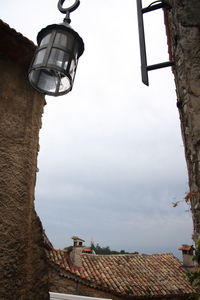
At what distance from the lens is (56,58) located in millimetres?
2053

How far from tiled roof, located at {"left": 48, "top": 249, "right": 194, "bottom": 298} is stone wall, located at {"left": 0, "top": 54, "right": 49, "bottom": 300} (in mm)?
8644

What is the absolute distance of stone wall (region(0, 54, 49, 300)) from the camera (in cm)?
217

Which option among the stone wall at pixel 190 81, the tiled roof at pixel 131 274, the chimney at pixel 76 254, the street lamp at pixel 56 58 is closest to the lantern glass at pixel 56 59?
the street lamp at pixel 56 58

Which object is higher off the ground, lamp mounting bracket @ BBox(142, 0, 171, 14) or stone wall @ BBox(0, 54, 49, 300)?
lamp mounting bracket @ BBox(142, 0, 171, 14)

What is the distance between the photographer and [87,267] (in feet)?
40.0

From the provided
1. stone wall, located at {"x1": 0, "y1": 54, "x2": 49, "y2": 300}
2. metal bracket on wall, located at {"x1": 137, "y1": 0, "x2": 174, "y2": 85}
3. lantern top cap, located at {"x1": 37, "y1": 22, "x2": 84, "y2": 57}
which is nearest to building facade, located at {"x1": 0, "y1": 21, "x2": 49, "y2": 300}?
stone wall, located at {"x1": 0, "y1": 54, "x2": 49, "y2": 300}

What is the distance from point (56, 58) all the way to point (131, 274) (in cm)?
1289

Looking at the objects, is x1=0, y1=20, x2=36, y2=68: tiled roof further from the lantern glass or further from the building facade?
the lantern glass

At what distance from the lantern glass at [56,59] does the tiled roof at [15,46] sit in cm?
64

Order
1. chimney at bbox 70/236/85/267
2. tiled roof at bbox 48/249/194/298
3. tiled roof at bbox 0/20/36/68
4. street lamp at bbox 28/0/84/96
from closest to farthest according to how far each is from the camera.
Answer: street lamp at bbox 28/0/84/96, tiled roof at bbox 0/20/36/68, tiled roof at bbox 48/249/194/298, chimney at bbox 70/236/85/267

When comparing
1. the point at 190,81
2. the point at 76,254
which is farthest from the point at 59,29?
the point at 76,254

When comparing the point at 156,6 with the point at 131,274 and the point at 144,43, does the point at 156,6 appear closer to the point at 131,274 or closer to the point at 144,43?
the point at 144,43

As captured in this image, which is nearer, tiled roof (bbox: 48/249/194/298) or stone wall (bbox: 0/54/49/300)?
stone wall (bbox: 0/54/49/300)

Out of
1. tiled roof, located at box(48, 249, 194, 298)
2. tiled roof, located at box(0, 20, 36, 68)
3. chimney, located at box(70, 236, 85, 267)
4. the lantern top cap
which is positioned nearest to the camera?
the lantern top cap
